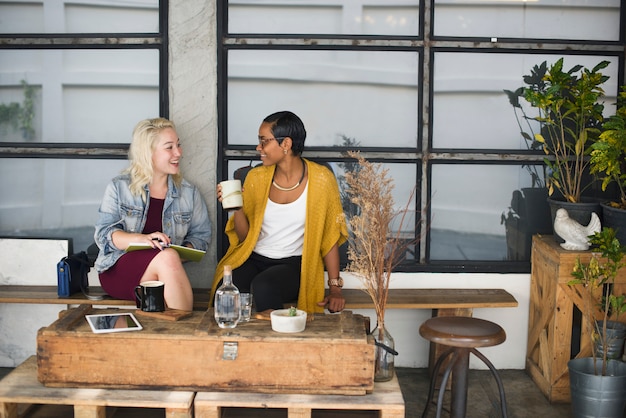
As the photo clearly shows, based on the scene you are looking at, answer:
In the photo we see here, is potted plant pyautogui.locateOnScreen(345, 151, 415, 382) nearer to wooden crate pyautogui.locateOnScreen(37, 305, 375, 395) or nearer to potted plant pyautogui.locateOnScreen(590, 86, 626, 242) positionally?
wooden crate pyautogui.locateOnScreen(37, 305, 375, 395)

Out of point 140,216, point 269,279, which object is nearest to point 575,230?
point 269,279

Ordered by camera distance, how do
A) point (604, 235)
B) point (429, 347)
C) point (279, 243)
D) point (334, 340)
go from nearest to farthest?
point (334, 340) → point (604, 235) → point (279, 243) → point (429, 347)

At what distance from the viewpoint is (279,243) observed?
4.24m

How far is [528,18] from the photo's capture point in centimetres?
444

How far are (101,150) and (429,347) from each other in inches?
A: 91.7

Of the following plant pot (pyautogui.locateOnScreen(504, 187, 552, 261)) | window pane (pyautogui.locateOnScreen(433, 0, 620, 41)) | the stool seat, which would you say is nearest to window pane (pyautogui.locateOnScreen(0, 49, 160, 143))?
window pane (pyautogui.locateOnScreen(433, 0, 620, 41))

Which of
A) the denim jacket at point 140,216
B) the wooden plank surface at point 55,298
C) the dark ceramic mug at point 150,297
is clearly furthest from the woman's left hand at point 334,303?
the dark ceramic mug at point 150,297

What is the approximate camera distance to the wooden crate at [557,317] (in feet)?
13.3

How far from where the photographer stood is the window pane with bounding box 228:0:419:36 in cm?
442

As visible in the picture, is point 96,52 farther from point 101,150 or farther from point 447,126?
point 447,126

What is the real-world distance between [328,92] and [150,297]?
5.65 ft

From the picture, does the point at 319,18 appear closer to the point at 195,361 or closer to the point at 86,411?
the point at 195,361

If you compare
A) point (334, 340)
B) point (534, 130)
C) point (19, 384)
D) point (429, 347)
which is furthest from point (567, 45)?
point (19, 384)

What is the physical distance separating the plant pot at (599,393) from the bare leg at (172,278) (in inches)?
78.3
